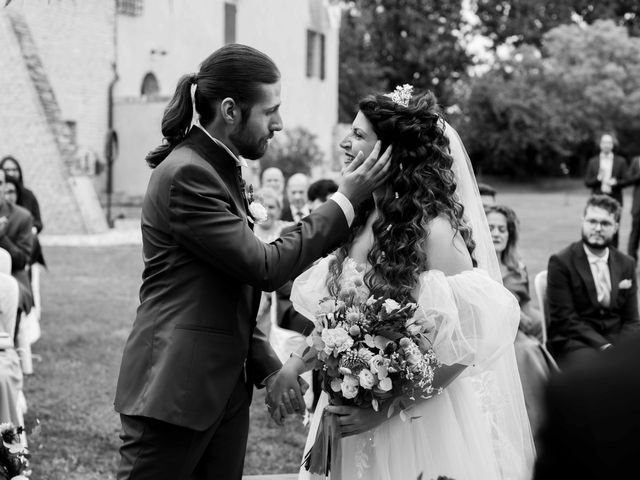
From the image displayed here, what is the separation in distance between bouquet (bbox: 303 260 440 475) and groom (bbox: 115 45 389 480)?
39cm

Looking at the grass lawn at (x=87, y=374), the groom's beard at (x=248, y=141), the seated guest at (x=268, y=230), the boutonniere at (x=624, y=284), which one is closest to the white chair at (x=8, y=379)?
the grass lawn at (x=87, y=374)

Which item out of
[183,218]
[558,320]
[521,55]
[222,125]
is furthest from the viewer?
[521,55]

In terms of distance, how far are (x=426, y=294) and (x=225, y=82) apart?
1.12 metres

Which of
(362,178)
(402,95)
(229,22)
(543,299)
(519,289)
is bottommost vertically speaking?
(543,299)

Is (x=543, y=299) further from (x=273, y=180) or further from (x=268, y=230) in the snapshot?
(x=273, y=180)

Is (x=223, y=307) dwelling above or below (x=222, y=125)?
below

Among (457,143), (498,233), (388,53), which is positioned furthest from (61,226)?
(388,53)

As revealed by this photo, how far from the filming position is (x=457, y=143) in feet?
12.3

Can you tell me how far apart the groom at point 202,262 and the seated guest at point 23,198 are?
6.85 metres

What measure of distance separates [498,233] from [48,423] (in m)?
3.71

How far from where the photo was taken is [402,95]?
3.52 meters

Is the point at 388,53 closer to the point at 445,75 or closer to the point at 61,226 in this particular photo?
the point at 445,75

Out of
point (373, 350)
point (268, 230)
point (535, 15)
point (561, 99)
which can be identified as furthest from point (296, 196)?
point (535, 15)

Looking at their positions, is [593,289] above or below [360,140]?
below
